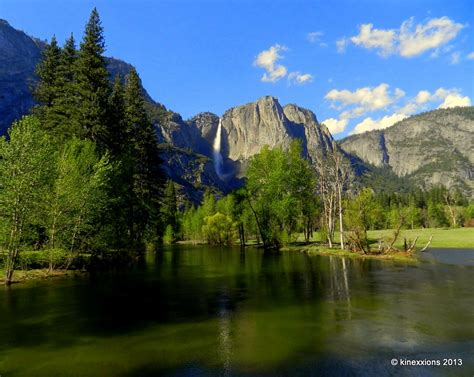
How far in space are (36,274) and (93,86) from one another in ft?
91.5

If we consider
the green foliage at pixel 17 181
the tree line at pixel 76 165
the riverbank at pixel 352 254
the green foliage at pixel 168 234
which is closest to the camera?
the green foliage at pixel 17 181

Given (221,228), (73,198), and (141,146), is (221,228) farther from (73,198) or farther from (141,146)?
(73,198)

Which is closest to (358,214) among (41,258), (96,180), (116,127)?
(116,127)

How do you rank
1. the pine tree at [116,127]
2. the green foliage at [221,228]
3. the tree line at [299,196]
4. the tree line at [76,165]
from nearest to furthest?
the tree line at [76,165]
the pine tree at [116,127]
the tree line at [299,196]
the green foliage at [221,228]

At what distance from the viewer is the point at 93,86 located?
172ft

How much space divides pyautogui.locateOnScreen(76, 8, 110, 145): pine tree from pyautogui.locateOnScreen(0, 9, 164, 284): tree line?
128 millimetres

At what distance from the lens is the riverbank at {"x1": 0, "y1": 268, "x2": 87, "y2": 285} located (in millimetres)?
33000

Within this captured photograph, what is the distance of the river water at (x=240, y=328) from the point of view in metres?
12.4

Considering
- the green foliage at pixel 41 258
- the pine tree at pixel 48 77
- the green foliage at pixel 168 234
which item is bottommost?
the green foliage at pixel 41 258

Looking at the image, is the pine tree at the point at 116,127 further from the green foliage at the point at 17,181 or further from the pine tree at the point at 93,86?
the green foliage at the point at 17,181

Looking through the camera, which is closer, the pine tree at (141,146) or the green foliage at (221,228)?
the pine tree at (141,146)

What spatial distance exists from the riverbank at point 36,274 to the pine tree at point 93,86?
1977 centimetres

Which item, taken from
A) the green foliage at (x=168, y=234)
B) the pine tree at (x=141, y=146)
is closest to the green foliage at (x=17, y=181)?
the pine tree at (x=141, y=146)

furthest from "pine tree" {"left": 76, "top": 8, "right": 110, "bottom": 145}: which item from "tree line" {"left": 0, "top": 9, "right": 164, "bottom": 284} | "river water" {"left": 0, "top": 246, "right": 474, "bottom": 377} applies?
"river water" {"left": 0, "top": 246, "right": 474, "bottom": 377}
